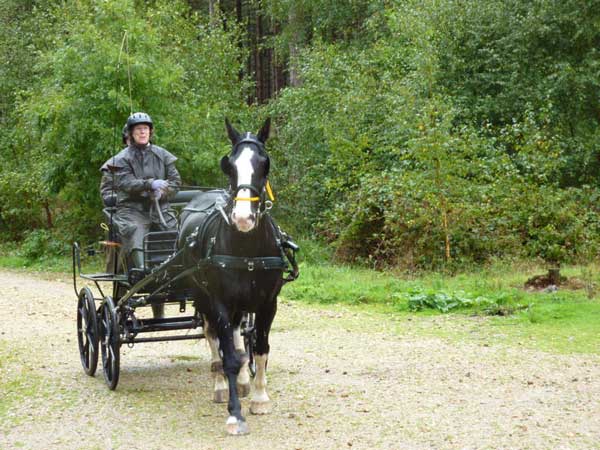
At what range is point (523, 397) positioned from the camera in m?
7.66

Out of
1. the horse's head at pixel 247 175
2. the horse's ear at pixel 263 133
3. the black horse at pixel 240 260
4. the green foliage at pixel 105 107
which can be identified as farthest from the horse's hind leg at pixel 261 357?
the green foliage at pixel 105 107

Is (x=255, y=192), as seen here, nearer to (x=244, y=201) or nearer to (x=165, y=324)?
(x=244, y=201)

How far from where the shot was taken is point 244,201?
652 cm

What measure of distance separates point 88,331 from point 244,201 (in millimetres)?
3482

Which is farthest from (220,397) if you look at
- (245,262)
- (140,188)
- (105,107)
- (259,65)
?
(259,65)

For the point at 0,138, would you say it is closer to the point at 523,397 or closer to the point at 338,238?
the point at 338,238

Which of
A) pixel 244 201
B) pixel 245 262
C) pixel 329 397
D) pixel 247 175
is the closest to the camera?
pixel 244 201

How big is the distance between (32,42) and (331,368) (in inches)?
927

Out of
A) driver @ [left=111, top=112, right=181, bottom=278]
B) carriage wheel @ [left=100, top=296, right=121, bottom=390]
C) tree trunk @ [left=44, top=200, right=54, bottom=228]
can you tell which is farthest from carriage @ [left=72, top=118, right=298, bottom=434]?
tree trunk @ [left=44, top=200, right=54, bottom=228]

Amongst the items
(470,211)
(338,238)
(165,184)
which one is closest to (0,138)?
(338,238)

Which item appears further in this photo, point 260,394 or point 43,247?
point 43,247

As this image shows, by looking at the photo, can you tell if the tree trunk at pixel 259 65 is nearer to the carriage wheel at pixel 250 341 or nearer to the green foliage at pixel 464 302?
the green foliage at pixel 464 302

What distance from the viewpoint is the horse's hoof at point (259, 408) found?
24.1ft

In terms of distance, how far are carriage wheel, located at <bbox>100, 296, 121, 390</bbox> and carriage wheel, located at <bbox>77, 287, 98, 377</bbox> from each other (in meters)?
0.14
